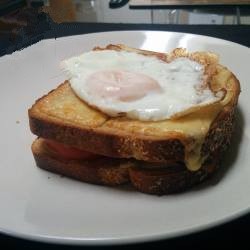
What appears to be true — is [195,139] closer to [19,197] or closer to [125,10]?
[19,197]

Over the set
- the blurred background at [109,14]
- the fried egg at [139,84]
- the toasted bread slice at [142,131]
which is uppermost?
the fried egg at [139,84]

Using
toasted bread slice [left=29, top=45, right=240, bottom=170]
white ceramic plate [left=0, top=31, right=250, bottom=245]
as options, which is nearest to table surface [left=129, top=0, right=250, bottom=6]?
white ceramic plate [left=0, top=31, right=250, bottom=245]

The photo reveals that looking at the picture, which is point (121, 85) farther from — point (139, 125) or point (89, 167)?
point (89, 167)

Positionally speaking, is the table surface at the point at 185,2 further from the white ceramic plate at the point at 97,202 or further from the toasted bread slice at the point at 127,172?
the toasted bread slice at the point at 127,172

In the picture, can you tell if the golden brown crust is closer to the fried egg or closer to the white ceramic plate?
the white ceramic plate

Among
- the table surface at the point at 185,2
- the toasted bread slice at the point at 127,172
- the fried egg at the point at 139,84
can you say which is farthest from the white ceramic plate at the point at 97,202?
the table surface at the point at 185,2

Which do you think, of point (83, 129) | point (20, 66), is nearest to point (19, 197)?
point (83, 129)
